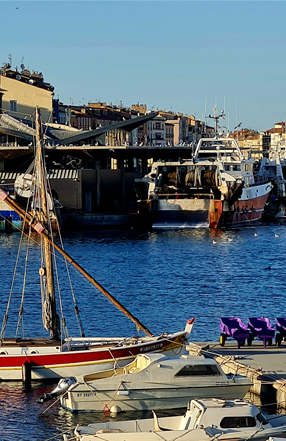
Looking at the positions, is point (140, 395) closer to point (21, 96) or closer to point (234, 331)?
point (234, 331)

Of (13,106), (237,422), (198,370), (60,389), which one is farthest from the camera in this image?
(13,106)

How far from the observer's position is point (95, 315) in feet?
142

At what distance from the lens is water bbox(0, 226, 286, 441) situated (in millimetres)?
26906

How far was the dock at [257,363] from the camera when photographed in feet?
83.4

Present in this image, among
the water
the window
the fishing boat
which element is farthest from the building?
the water

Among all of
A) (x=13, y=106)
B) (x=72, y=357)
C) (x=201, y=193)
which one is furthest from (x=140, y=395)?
(x=13, y=106)

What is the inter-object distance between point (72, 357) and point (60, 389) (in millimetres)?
1743

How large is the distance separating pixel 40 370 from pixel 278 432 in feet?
32.3

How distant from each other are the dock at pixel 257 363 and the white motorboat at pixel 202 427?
12.3 feet

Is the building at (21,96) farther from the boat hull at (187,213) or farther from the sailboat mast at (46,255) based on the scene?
the sailboat mast at (46,255)

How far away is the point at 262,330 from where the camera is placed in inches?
1177

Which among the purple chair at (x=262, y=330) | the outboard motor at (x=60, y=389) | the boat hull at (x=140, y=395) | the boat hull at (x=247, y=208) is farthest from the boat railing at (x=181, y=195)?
the boat hull at (x=140, y=395)

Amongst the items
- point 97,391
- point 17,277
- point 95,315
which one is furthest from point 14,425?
point 17,277

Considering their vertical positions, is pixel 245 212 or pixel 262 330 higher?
pixel 262 330
